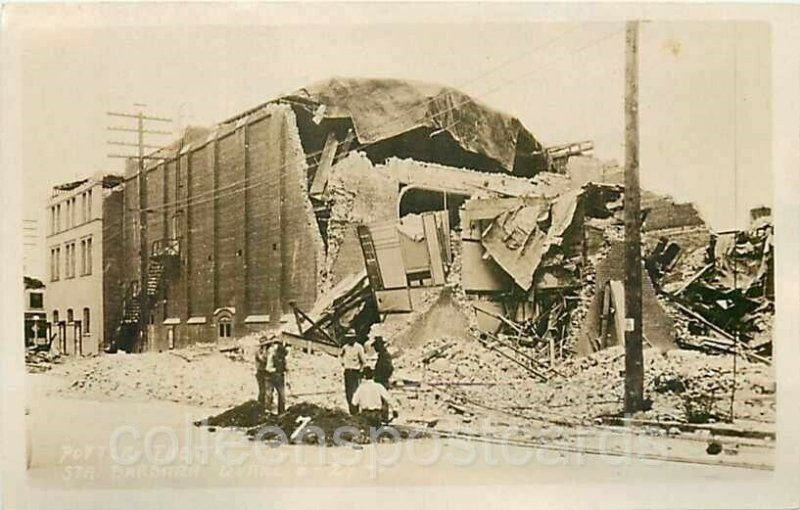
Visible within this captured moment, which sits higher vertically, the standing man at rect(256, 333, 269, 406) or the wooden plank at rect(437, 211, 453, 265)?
the wooden plank at rect(437, 211, 453, 265)

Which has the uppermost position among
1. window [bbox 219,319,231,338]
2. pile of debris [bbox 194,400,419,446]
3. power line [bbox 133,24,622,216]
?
power line [bbox 133,24,622,216]

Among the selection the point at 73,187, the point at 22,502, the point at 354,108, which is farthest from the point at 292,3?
the point at 22,502

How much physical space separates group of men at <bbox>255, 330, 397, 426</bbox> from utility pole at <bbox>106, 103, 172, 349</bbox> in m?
0.11

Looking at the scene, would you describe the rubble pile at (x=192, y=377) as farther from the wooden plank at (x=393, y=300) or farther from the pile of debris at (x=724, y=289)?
the pile of debris at (x=724, y=289)

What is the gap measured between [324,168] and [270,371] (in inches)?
7.7

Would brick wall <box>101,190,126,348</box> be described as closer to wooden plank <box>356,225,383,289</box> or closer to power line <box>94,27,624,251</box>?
power line <box>94,27,624,251</box>

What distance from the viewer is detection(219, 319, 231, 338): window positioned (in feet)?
3.20

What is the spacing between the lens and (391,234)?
978 mm

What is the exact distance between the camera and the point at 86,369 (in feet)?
3.18

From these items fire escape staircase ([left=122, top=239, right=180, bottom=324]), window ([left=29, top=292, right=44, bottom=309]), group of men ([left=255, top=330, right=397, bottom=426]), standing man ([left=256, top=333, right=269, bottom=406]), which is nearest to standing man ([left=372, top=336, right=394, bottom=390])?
group of men ([left=255, top=330, right=397, bottom=426])

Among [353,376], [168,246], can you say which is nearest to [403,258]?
[353,376]

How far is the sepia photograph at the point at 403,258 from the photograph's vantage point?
968 millimetres

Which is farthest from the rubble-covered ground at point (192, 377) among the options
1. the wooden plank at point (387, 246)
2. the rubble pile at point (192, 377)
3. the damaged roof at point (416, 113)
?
the damaged roof at point (416, 113)

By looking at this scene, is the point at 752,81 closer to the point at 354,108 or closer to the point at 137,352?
the point at 354,108
